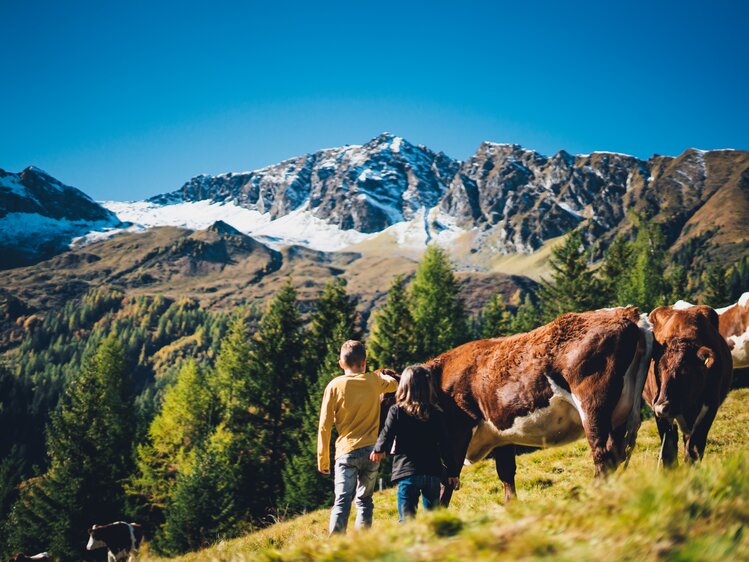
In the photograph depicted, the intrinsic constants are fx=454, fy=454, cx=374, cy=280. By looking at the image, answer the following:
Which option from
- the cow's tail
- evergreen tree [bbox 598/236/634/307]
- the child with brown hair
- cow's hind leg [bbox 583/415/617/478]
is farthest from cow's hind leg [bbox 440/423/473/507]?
evergreen tree [bbox 598/236/634/307]

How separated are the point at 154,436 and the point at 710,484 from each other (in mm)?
42275

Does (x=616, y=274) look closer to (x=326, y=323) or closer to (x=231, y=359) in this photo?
(x=326, y=323)

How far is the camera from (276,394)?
28578 mm

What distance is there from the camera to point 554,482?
30.7ft

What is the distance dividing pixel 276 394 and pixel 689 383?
24798 mm

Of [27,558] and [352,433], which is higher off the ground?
[352,433]

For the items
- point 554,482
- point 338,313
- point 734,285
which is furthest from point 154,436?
point 734,285

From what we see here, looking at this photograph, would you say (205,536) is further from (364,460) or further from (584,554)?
(584,554)

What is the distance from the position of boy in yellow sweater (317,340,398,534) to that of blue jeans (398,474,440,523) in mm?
655

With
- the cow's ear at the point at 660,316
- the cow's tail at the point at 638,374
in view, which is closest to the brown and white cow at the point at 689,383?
the cow's ear at the point at 660,316

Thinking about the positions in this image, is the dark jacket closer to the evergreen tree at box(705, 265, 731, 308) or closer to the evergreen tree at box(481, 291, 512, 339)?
the evergreen tree at box(481, 291, 512, 339)

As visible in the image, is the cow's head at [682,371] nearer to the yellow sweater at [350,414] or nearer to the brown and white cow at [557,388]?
the brown and white cow at [557,388]

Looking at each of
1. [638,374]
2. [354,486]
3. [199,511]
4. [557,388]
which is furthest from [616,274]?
[354,486]

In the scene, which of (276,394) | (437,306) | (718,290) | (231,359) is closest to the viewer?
(276,394)
